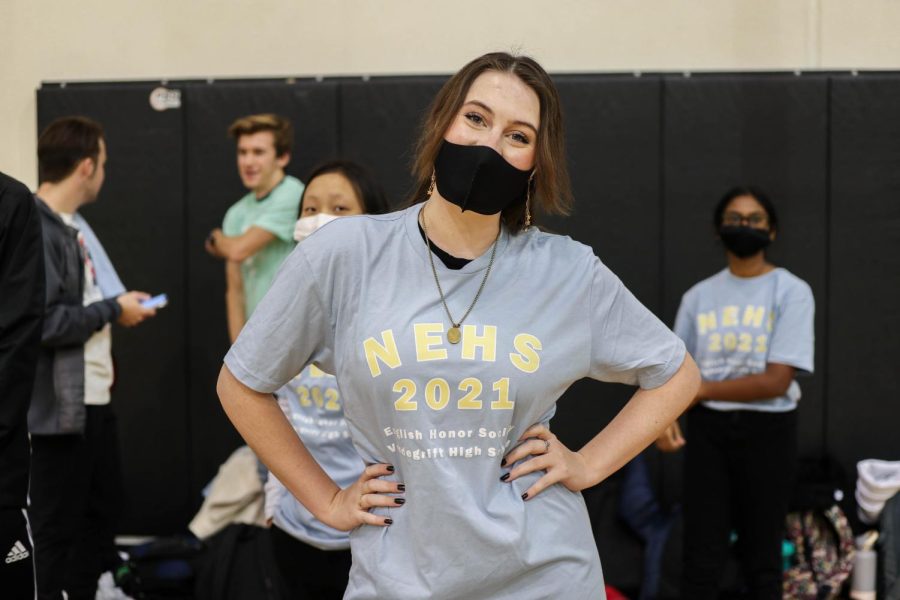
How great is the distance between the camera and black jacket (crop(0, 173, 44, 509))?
2.36 meters

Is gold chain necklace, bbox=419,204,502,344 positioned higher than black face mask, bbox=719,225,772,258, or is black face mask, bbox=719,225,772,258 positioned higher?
black face mask, bbox=719,225,772,258

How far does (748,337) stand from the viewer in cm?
448

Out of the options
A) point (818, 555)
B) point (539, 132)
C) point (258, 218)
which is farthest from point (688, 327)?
point (539, 132)

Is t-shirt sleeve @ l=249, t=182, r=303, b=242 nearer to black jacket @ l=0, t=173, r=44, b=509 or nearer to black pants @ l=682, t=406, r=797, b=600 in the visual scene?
black pants @ l=682, t=406, r=797, b=600

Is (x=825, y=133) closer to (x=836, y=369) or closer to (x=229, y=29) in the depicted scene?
(x=836, y=369)

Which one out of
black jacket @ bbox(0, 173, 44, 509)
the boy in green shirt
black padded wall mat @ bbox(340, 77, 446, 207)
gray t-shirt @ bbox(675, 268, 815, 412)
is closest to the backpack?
gray t-shirt @ bbox(675, 268, 815, 412)

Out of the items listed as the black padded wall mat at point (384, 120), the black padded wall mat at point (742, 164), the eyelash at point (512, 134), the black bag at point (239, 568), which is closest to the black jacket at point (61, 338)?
the black bag at point (239, 568)

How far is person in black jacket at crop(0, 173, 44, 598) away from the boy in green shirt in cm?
264

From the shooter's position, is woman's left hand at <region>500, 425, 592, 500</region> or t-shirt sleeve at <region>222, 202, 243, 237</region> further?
t-shirt sleeve at <region>222, 202, 243, 237</region>

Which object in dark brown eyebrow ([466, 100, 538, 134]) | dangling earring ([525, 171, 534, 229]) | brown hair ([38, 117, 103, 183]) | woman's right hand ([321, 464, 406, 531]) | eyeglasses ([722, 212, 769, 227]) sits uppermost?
brown hair ([38, 117, 103, 183])

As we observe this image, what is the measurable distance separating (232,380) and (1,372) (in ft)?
2.20

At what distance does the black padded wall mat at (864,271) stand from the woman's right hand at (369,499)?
411cm

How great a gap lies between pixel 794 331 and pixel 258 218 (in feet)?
7.84

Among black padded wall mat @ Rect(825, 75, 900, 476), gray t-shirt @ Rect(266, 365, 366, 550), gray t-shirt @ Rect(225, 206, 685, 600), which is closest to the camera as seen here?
gray t-shirt @ Rect(225, 206, 685, 600)
